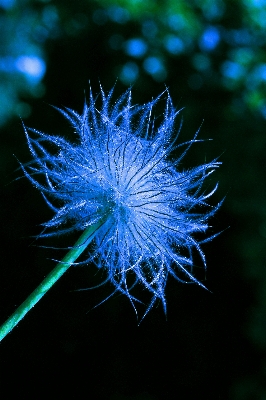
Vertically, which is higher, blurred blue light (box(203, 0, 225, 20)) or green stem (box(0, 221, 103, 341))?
blurred blue light (box(203, 0, 225, 20))

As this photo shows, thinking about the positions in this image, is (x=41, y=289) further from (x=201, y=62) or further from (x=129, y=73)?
(x=201, y=62)

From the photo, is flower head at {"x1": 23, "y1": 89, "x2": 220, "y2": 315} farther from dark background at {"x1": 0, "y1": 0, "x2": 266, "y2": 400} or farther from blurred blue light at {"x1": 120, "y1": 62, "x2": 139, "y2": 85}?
blurred blue light at {"x1": 120, "y1": 62, "x2": 139, "y2": 85}

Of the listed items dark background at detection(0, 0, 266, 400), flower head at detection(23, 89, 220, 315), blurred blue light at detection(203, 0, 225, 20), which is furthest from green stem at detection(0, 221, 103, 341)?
blurred blue light at detection(203, 0, 225, 20)

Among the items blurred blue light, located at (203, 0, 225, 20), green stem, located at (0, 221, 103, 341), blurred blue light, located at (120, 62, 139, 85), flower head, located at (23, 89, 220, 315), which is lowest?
green stem, located at (0, 221, 103, 341)

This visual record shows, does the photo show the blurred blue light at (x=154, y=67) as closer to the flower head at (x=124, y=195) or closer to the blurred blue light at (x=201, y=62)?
the blurred blue light at (x=201, y=62)

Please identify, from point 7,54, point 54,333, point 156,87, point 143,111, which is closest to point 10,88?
point 7,54

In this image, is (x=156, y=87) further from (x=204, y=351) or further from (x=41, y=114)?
(x=204, y=351)

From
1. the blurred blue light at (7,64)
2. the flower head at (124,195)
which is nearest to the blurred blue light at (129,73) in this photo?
the blurred blue light at (7,64)
